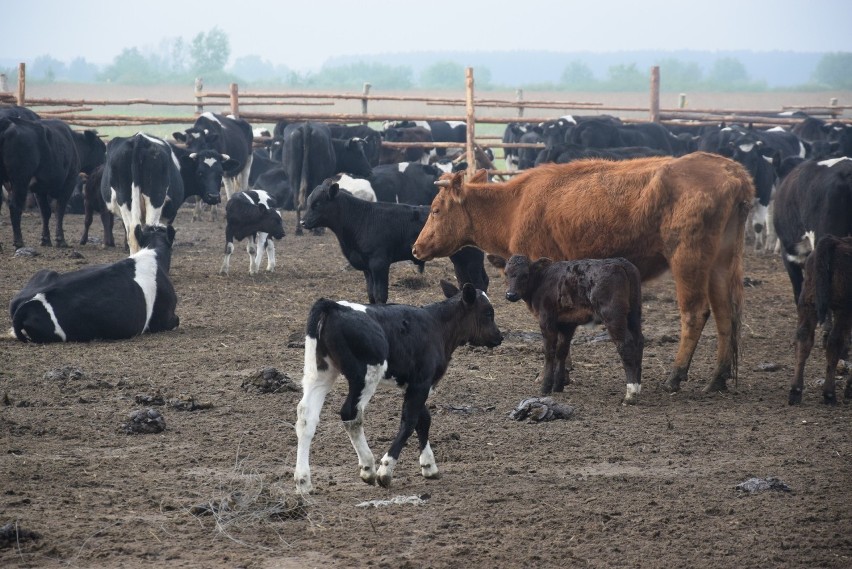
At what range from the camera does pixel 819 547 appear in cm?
535

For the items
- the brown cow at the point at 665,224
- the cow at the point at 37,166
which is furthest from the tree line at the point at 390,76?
the brown cow at the point at 665,224

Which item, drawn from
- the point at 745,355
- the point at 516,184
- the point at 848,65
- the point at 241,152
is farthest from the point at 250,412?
the point at 848,65

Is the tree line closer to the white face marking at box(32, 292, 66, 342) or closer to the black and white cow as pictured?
the black and white cow

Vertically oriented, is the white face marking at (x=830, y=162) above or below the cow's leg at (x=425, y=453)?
above

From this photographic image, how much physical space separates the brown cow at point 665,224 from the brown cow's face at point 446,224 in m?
0.55

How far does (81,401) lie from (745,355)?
579 cm

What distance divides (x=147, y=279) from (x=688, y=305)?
16.7 feet

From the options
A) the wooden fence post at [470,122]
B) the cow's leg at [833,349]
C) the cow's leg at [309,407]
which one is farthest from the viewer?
the wooden fence post at [470,122]

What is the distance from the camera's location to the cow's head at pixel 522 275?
875cm

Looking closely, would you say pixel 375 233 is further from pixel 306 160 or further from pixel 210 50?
pixel 210 50

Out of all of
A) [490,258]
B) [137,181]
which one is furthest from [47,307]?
[137,181]

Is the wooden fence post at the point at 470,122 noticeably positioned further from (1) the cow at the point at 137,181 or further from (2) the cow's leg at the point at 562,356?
(2) the cow's leg at the point at 562,356

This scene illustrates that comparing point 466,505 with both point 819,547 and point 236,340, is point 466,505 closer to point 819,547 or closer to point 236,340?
point 819,547

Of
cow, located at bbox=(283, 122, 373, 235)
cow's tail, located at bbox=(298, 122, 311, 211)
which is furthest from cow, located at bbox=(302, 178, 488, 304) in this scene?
cow's tail, located at bbox=(298, 122, 311, 211)
